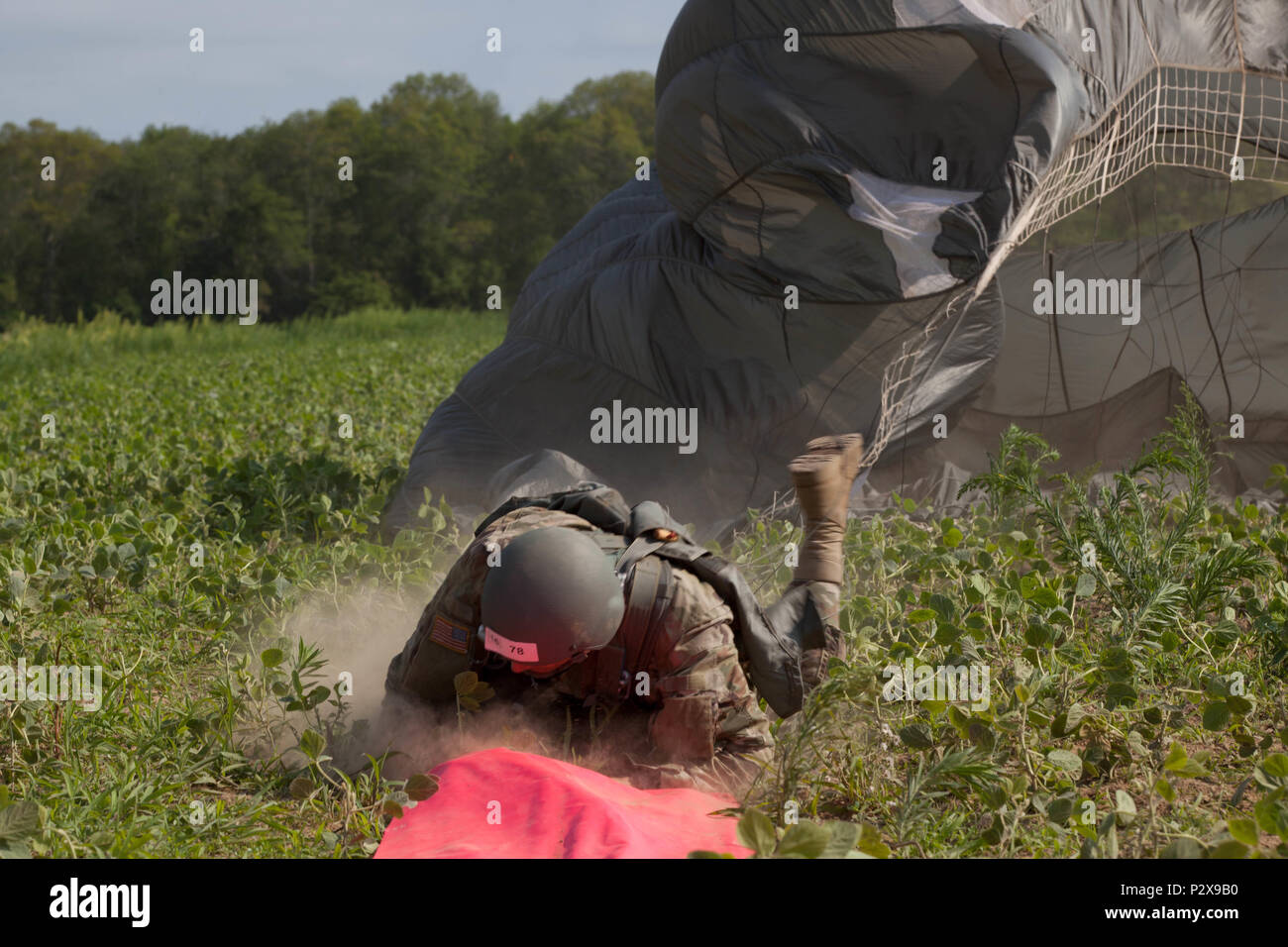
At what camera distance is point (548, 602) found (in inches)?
111

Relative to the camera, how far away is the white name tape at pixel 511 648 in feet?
9.35

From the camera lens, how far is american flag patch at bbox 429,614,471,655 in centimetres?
315

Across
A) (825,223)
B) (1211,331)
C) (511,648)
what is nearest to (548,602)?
(511,648)

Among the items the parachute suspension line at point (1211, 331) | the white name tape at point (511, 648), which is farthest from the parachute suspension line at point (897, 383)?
the white name tape at point (511, 648)

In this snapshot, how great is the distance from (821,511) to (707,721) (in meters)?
1.04

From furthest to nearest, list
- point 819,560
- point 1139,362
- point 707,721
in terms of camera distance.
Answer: point 1139,362 → point 819,560 → point 707,721

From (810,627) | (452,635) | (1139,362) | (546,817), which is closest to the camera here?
(546,817)

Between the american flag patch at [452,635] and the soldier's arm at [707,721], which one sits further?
the american flag patch at [452,635]

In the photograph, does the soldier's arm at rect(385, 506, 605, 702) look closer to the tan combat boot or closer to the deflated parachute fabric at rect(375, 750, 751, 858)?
the deflated parachute fabric at rect(375, 750, 751, 858)

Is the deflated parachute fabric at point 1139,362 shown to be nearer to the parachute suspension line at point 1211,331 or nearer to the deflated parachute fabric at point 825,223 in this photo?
the parachute suspension line at point 1211,331

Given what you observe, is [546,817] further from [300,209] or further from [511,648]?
[300,209]

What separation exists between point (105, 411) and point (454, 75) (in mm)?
43626

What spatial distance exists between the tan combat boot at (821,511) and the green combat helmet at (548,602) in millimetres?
1012

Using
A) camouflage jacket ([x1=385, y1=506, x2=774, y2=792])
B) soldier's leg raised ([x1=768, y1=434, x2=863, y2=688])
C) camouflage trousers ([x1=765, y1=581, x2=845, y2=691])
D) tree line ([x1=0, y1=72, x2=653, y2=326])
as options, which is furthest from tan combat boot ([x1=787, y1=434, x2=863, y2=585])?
tree line ([x1=0, y1=72, x2=653, y2=326])
